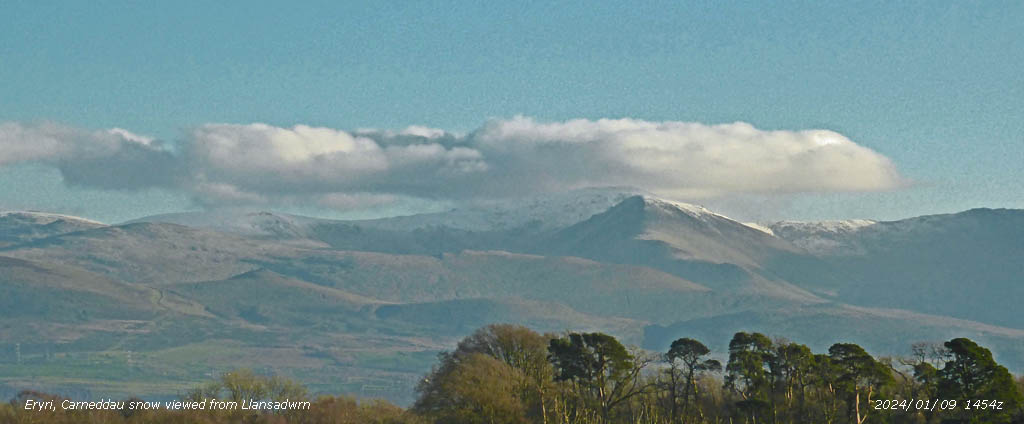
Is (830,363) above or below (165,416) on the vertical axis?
above

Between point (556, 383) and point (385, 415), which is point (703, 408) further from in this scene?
point (385, 415)

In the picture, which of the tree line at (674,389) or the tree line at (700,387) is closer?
the tree line at (674,389)

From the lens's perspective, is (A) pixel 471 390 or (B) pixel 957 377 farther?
(A) pixel 471 390

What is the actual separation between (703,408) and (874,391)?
1950 centimetres

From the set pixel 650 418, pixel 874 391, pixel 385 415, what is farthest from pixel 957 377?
pixel 385 415

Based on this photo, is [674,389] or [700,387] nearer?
[674,389]

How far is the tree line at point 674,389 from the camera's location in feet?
341

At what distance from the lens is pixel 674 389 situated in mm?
128375

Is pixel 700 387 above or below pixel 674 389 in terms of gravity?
below

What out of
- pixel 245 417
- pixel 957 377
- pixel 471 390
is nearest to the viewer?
Answer: pixel 957 377

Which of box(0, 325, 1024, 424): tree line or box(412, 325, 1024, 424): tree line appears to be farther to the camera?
box(412, 325, 1024, 424): tree line

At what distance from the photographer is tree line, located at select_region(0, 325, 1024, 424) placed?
341 feet

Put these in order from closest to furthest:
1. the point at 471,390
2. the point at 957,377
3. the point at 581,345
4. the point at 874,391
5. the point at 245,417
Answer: the point at 957,377, the point at 874,391, the point at 471,390, the point at 581,345, the point at 245,417

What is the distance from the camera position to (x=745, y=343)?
13100 centimetres
